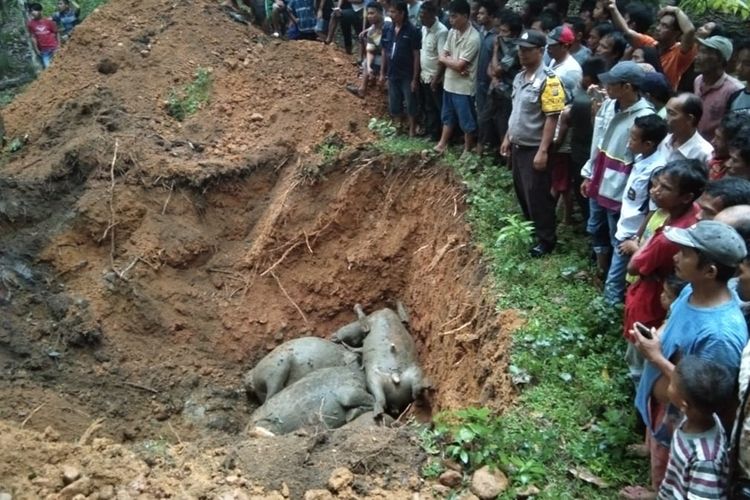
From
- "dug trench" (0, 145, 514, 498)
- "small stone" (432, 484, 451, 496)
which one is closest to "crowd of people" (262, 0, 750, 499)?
"dug trench" (0, 145, 514, 498)


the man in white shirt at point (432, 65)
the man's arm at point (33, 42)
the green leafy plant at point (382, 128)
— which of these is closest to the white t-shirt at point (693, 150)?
the man in white shirt at point (432, 65)

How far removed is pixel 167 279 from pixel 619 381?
5.59m

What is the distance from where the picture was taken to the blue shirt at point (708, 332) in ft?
12.0

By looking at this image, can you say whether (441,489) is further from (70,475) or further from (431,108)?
(431,108)

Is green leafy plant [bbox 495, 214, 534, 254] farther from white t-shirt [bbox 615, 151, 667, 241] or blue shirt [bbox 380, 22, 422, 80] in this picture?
blue shirt [bbox 380, 22, 422, 80]

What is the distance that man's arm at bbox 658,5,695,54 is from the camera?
22.6ft

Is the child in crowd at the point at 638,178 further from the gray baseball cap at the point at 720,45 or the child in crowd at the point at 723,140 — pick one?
the gray baseball cap at the point at 720,45

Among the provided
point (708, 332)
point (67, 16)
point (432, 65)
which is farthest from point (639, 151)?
point (67, 16)

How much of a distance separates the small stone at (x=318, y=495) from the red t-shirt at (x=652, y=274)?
2212 millimetres

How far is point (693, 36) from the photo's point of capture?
272 inches

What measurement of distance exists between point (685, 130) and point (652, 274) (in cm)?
119

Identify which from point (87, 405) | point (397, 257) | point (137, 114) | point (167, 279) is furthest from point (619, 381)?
point (137, 114)

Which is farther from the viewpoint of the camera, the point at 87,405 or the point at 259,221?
the point at 259,221

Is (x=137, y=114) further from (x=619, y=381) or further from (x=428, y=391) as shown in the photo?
(x=619, y=381)
